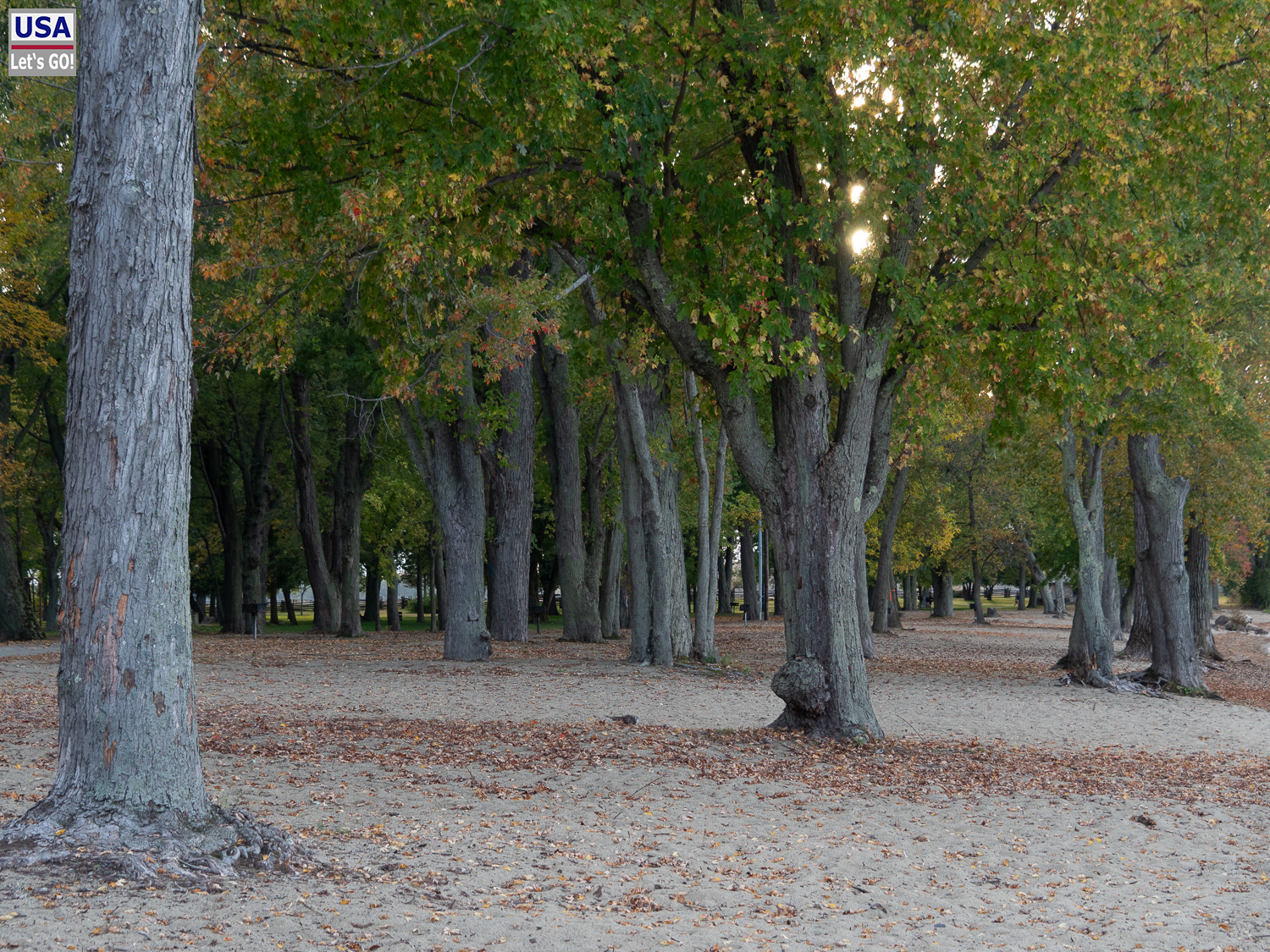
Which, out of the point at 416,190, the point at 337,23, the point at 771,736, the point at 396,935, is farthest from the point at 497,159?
the point at 396,935

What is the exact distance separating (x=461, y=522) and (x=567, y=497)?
7.09 meters

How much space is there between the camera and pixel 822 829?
7.16m

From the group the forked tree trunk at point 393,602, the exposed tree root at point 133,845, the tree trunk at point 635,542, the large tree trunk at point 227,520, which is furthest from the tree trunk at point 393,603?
the exposed tree root at point 133,845

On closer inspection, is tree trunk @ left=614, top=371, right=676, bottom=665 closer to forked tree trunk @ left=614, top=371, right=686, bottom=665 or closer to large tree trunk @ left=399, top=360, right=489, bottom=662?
forked tree trunk @ left=614, top=371, right=686, bottom=665

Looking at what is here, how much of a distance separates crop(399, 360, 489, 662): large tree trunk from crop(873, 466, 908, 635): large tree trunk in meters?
14.2

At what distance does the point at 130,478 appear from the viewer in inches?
201

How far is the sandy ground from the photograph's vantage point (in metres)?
4.78

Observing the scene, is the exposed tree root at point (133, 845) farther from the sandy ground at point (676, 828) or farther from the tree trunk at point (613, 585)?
the tree trunk at point (613, 585)

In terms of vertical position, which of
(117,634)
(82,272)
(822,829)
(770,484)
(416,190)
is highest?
(416,190)

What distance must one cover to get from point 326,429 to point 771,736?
79.1 ft

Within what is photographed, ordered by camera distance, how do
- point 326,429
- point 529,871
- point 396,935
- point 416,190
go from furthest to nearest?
point 326,429 → point 416,190 → point 529,871 → point 396,935

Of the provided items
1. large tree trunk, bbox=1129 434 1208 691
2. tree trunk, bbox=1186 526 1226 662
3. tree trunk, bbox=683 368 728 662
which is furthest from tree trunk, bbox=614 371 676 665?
tree trunk, bbox=1186 526 1226 662

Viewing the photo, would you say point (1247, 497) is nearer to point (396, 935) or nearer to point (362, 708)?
point (362, 708)

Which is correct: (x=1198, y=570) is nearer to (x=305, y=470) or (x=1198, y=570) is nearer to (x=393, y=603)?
(x=305, y=470)
